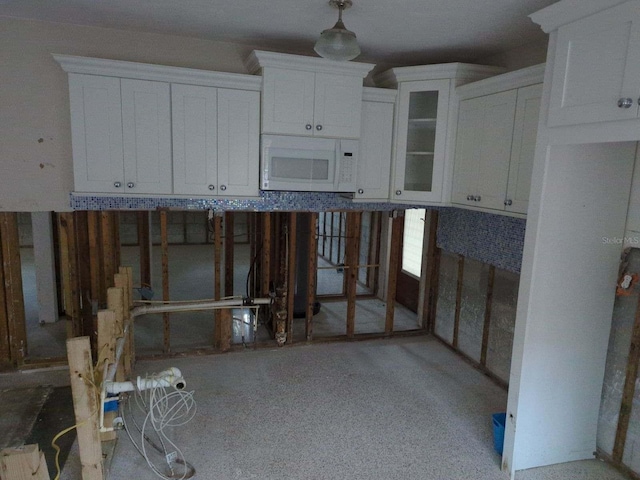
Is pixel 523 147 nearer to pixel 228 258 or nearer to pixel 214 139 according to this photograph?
Answer: pixel 214 139

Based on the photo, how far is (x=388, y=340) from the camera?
4242 millimetres

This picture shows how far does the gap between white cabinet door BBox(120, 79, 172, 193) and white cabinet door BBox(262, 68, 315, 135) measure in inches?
26.9

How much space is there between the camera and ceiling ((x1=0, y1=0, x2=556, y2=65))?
2465mm

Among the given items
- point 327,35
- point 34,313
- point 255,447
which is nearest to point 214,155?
point 327,35

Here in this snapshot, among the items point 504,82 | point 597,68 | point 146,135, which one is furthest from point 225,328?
point 597,68

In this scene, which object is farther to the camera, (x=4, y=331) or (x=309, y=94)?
(x=4, y=331)

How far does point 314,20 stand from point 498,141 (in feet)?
4.68

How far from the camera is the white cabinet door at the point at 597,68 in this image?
1672mm

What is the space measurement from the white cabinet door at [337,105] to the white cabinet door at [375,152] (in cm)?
17

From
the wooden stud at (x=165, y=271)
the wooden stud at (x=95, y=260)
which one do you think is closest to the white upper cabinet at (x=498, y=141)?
the wooden stud at (x=165, y=271)

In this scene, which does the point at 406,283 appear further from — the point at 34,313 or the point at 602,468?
the point at 34,313

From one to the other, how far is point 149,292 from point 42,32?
80.9 inches

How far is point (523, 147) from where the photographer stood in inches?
104

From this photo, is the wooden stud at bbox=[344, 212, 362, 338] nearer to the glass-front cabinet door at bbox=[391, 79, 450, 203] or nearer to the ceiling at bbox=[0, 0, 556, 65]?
the glass-front cabinet door at bbox=[391, 79, 450, 203]
